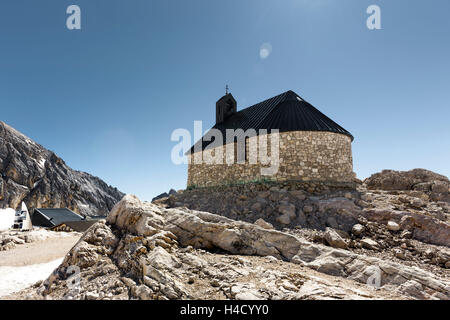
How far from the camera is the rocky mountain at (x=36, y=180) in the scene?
64.6 meters

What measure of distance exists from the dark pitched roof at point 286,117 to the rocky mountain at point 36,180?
238 feet

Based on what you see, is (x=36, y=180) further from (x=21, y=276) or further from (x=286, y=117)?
(x=286, y=117)

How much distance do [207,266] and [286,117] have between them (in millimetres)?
13342

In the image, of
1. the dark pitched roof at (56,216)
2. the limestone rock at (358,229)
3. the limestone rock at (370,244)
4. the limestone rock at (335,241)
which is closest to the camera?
the limestone rock at (335,241)

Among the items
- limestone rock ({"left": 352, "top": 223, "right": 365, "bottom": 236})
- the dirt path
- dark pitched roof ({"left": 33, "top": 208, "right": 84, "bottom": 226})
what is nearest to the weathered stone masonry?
limestone rock ({"left": 352, "top": 223, "right": 365, "bottom": 236})

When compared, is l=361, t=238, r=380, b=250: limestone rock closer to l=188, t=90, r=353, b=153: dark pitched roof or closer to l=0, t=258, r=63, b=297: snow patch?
l=188, t=90, r=353, b=153: dark pitched roof

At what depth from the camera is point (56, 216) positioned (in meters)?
30.6

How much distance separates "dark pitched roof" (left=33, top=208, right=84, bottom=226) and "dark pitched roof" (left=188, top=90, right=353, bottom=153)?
23.3 m

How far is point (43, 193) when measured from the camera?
68.7m

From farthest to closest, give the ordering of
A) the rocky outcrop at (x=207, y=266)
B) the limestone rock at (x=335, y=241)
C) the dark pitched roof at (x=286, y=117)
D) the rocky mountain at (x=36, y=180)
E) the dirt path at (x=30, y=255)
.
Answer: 1. the rocky mountain at (x=36, y=180)
2. the dark pitched roof at (x=286, y=117)
3. the dirt path at (x=30, y=255)
4. the limestone rock at (x=335, y=241)
5. the rocky outcrop at (x=207, y=266)

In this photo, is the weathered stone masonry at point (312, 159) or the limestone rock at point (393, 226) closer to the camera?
the limestone rock at point (393, 226)

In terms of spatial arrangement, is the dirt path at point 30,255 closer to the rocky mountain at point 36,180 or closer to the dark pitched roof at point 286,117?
the dark pitched roof at point 286,117

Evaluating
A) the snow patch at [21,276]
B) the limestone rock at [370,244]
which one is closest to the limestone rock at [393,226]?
the limestone rock at [370,244]
